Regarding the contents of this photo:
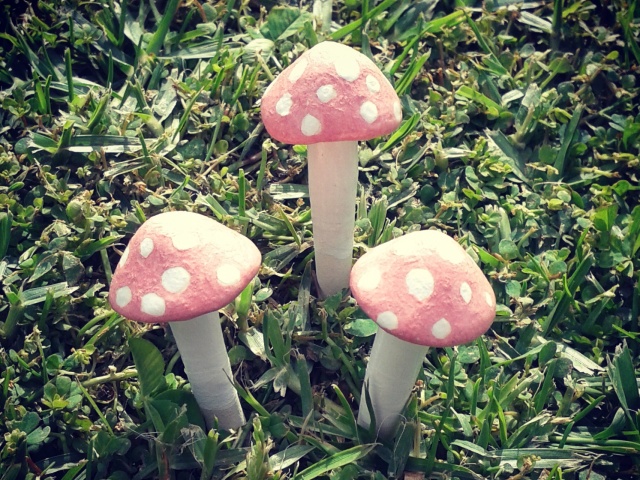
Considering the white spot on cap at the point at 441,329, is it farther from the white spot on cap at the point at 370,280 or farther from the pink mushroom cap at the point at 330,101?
the pink mushroom cap at the point at 330,101

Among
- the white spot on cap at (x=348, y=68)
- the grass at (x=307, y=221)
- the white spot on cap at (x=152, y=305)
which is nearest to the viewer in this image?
the white spot on cap at (x=152, y=305)

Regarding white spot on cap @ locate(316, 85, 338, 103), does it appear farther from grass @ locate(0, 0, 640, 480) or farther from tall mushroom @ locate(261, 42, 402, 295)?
grass @ locate(0, 0, 640, 480)

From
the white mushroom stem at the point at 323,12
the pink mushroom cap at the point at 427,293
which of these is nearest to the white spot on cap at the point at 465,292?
the pink mushroom cap at the point at 427,293

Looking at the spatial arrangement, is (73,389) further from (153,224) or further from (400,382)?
(400,382)

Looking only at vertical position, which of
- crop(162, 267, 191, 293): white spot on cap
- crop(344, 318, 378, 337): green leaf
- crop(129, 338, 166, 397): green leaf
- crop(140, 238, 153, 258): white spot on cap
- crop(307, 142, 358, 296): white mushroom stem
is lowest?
crop(344, 318, 378, 337): green leaf

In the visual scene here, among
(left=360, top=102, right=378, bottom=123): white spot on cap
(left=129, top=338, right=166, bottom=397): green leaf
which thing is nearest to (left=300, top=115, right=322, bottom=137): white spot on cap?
(left=360, top=102, right=378, bottom=123): white spot on cap

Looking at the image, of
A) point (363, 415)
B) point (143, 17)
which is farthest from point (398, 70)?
point (363, 415)

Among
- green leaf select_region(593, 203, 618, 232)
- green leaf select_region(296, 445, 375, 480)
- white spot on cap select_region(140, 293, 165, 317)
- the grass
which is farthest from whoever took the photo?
green leaf select_region(593, 203, 618, 232)

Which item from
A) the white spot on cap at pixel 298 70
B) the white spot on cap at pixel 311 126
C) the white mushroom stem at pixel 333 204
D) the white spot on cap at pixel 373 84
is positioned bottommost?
the white mushroom stem at pixel 333 204
